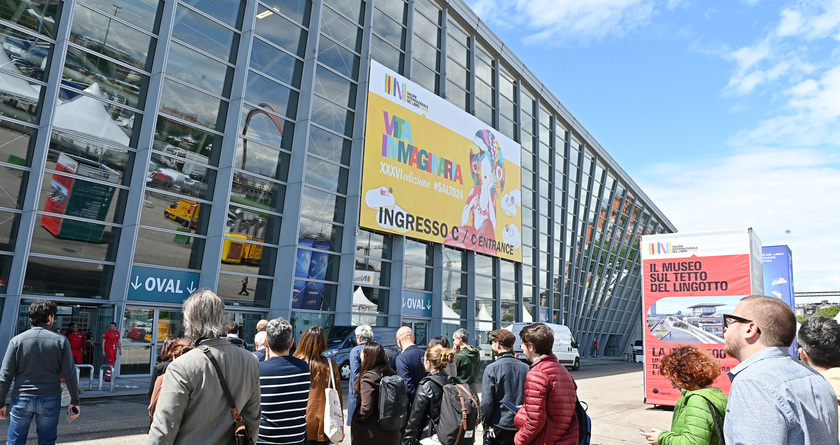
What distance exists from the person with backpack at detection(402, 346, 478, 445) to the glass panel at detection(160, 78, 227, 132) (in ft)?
49.0

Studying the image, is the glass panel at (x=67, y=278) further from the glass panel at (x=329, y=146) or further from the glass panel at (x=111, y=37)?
the glass panel at (x=329, y=146)

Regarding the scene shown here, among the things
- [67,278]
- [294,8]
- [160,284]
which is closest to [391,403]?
[67,278]

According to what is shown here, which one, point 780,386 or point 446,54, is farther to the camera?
point 446,54

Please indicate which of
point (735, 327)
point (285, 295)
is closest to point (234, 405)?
point (735, 327)

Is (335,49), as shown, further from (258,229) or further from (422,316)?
(422,316)

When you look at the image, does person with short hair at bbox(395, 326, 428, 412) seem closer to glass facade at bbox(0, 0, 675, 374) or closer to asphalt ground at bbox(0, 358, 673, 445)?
asphalt ground at bbox(0, 358, 673, 445)

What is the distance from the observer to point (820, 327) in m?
3.52

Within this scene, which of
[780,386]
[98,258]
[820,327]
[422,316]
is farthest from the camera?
[422,316]

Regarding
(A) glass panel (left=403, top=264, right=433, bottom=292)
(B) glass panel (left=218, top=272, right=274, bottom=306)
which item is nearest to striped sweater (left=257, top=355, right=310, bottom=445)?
(B) glass panel (left=218, top=272, right=274, bottom=306)

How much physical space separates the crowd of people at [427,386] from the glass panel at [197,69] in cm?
1376

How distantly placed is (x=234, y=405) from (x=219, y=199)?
1583cm

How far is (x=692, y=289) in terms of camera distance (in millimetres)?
13094

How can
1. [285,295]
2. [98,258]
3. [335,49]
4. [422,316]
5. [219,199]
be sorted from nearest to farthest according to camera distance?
[98,258]
[219,199]
[285,295]
[335,49]
[422,316]

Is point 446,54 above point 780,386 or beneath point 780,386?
above
